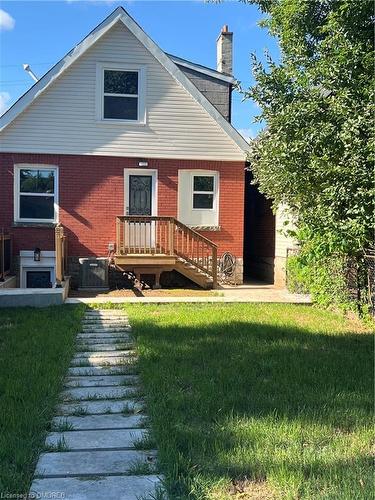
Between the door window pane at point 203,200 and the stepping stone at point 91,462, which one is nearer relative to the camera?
Answer: the stepping stone at point 91,462

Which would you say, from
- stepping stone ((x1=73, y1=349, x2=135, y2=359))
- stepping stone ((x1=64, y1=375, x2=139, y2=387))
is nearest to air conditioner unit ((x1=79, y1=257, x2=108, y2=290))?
stepping stone ((x1=73, y1=349, x2=135, y2=359))

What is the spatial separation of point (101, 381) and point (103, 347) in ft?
5.05

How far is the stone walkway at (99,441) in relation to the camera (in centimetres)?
300

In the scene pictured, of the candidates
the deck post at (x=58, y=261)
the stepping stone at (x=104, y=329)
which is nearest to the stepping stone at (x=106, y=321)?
the stepping stone at (x=104, y=329)

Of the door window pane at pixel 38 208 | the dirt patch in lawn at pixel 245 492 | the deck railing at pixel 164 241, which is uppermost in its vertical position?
the door window pane at pixel 38 208

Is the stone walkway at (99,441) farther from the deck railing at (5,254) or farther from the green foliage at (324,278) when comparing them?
the deck railing at (5,254)

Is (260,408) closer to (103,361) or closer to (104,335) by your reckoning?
(103,361)

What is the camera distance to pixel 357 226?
7352 mm

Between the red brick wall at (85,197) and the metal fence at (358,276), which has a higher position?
the red brick wall at (85,197)

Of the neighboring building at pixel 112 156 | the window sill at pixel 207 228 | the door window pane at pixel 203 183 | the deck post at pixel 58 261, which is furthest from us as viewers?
the door window pane at pixel 203 183

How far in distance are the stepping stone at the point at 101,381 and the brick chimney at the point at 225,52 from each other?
1469cm

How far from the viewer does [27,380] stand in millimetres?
4918

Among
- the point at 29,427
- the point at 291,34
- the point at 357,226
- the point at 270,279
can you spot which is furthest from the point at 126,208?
the point at 29,427

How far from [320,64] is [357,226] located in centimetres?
240
